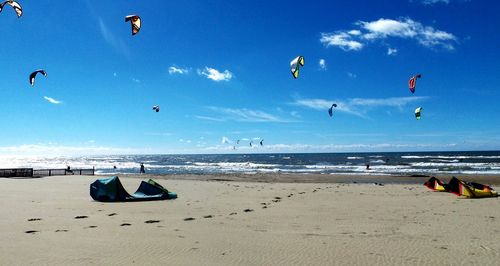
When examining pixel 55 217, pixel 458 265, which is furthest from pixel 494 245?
pixel 55 217

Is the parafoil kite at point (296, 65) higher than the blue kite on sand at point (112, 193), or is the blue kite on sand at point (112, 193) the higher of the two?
the parafoil kite at point (296, 65)

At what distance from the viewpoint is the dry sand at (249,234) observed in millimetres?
6277

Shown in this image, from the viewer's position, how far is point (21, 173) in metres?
32.5

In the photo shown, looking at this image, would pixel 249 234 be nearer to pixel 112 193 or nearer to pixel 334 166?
pixel 112 193

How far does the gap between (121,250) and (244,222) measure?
12.0 ft

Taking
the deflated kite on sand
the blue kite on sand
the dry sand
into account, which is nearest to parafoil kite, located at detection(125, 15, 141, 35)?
the blue kite on sand

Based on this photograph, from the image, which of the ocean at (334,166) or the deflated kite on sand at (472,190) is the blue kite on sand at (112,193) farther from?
the ocean at (334,166)

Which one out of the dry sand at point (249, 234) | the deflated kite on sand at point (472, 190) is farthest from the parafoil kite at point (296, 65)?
the deflated kite on sand at point (472, 190)

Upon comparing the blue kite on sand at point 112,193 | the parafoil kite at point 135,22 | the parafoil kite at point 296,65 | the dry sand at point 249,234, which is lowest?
the dry sand at point 249,234

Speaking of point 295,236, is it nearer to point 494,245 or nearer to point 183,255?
point 183,255

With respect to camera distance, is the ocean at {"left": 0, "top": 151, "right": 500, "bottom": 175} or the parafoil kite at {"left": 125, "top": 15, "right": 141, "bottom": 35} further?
the ocean at {"left": 0, "top": 151, "right": 500, "bottom": 175}

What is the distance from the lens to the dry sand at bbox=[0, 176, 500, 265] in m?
6.28

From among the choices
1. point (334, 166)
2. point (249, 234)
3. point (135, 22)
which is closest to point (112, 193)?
point (135, 22)

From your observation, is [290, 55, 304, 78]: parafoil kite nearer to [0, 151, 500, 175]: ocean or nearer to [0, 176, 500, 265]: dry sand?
[0, 176, 500, 265]: dry sand
